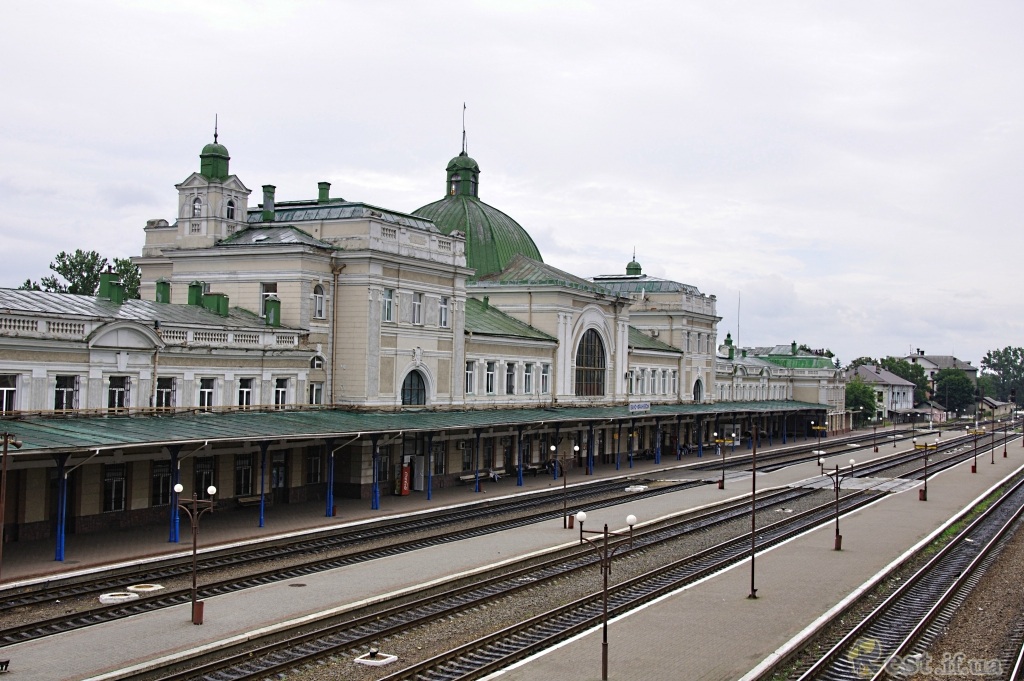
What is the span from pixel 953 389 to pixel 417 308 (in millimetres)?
157290

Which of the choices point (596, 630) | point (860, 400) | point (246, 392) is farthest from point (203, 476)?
point (860, 400)

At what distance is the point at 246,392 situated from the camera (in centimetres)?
4284

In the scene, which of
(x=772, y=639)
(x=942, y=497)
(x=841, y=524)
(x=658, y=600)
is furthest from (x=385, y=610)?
(x=942, y=497)

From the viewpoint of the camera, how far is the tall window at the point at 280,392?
44.3 meters

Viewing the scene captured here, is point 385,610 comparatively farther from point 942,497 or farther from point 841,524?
point 942,497

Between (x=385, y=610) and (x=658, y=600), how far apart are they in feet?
23.1

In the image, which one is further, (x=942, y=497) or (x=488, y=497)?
(x=942, y=497)

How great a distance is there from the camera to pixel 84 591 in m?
26.4

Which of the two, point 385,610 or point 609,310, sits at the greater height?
point 609,310

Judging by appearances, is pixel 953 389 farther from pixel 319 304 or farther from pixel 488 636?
pixel 488 636

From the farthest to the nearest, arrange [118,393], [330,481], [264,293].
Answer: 1. [264,293]
2. [330,481]
3. [118,393]

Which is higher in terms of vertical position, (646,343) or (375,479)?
(646,343)

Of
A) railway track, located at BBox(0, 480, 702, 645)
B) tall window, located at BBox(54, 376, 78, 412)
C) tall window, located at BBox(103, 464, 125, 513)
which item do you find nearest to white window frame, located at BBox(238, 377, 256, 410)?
tall window, located at BBox(103, 464, 125, 513)

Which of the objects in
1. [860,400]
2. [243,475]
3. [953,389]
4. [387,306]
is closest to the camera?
[243,475]
